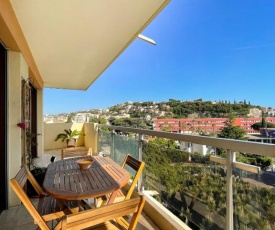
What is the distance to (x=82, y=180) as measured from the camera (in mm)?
1862

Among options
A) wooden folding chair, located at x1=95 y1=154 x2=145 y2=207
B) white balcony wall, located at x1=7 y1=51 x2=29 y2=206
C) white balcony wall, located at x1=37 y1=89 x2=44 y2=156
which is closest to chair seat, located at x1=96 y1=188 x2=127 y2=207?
wooden folding chair, located at x1=95 y1=154 x2=145 y2=207

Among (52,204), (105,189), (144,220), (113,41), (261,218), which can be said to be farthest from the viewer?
(113,41)

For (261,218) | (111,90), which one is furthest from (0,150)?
(111,90)

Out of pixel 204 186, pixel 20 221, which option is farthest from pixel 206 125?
pixel 20 221

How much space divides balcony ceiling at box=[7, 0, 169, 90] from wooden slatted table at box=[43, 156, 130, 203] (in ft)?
6.27

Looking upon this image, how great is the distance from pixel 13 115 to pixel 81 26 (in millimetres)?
1641

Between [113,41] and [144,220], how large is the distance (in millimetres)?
2842

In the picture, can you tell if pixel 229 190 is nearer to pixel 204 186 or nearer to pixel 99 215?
pixel 204 186

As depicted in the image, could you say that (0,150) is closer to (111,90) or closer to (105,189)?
(105,189)

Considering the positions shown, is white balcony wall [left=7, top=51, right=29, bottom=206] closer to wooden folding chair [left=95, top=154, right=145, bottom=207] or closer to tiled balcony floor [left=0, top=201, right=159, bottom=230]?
tiled balcony floor [left=0, top=201, right=159, bottom=230]

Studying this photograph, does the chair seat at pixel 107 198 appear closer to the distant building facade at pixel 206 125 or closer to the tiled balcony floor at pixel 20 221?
the tiled balcony floor at pixel 20 221

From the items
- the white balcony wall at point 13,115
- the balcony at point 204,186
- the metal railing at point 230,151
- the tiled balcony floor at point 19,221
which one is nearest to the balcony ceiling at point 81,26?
the white balcony wall at point 13,115

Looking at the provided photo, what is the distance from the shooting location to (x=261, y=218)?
1.34 meters

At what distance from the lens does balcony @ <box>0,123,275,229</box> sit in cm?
134
